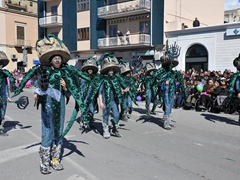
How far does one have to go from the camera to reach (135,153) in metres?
5.97

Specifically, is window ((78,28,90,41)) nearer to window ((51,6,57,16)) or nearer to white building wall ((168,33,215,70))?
window ((51,6,57,16))

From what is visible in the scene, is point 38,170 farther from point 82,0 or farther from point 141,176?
point 82,0

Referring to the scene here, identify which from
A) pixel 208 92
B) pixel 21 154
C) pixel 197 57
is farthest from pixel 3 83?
pixel 197 57

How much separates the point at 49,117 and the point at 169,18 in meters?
22.0

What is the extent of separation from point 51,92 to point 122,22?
24.5 m

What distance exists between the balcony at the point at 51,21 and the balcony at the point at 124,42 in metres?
7.91

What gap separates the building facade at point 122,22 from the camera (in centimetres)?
2498

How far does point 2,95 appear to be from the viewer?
7.48 metres

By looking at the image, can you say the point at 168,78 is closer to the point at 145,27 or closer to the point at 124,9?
the point at 145,27

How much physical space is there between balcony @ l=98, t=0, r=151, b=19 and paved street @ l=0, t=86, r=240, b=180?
17.8 meters

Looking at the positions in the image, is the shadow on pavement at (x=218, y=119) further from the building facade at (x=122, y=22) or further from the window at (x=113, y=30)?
the window at (x=113, y=30)

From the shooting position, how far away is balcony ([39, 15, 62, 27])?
3384 cm

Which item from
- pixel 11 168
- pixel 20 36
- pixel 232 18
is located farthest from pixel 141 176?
pixel 20 36

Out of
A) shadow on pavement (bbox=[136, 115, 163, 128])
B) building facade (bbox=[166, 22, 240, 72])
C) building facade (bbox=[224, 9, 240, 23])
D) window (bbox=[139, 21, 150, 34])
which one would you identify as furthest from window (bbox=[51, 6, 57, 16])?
shadow on pavement (bbox=[136, 115, 163, 128])
